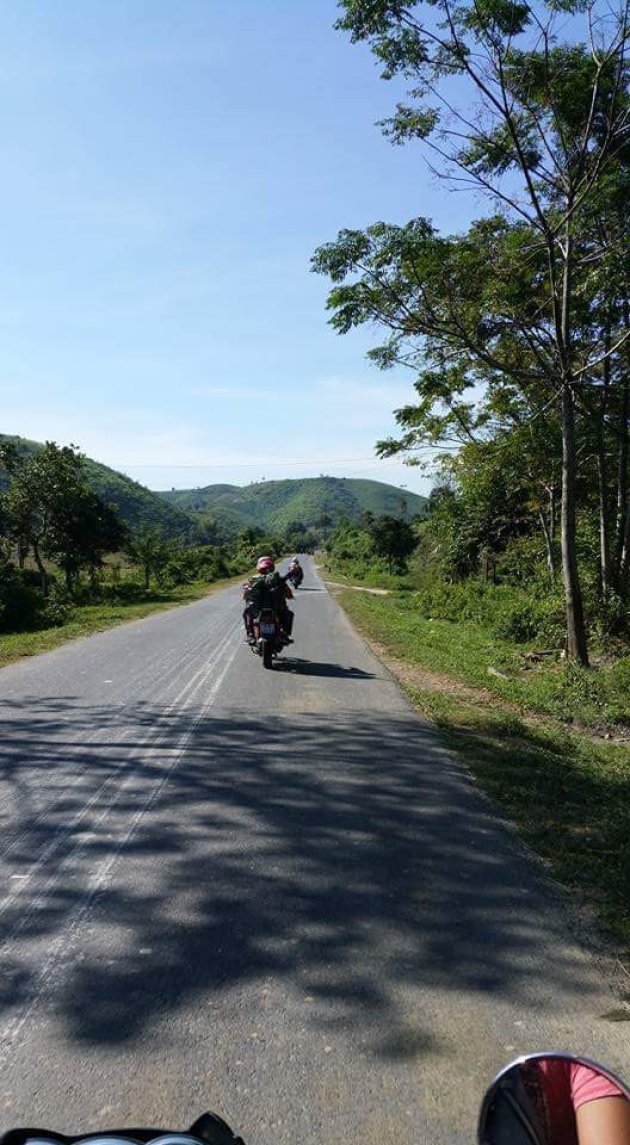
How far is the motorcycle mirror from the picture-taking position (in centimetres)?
167

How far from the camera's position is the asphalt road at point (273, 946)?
2350 millimetres

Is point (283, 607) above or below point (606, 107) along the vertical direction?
below

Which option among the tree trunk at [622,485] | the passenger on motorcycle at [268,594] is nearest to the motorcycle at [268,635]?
the passenger on motorcycle at [268,594]

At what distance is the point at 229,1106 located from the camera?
2.27 metres

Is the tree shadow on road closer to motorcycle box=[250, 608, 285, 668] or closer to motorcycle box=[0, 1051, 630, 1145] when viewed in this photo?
motorcycle box=[0, 1051, 630, 1145]

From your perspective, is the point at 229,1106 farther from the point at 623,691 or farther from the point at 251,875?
the point at 623,691

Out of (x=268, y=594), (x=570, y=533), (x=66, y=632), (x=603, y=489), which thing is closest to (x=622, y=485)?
(x=603, y=489)

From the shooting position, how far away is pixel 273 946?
3184mm

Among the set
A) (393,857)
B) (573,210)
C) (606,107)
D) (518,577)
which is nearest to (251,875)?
(393,857)

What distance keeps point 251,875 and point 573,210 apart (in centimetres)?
943

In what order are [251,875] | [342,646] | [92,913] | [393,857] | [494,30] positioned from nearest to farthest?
[92,913] < [251,875] < [393,857] < [494,30] < [342,646]

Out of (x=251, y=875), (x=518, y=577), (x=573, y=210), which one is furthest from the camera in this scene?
(x=518, y=577)

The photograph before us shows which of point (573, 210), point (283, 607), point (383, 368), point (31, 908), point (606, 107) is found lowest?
point (31, 908)

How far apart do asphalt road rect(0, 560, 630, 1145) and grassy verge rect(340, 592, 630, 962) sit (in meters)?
0.24
